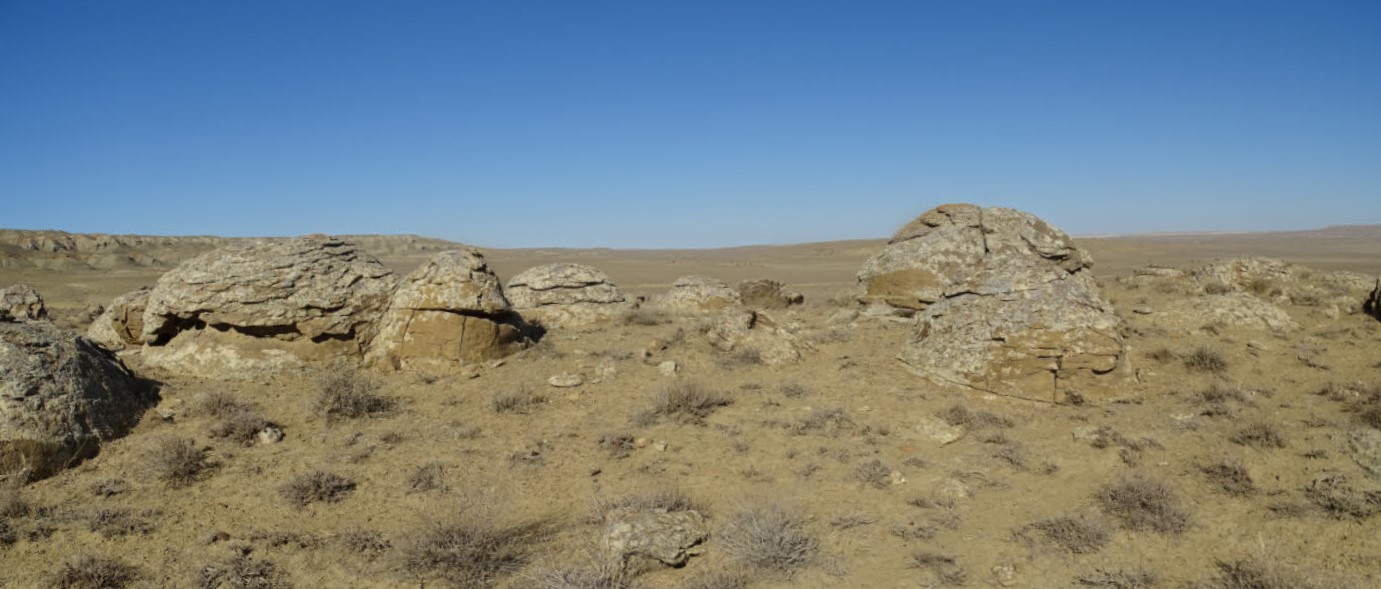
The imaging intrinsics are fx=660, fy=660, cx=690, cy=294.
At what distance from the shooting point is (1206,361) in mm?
9180

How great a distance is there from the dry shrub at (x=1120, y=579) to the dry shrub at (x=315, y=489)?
20.0ft

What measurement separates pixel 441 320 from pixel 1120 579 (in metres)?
8.55

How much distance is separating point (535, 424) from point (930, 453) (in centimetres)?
453

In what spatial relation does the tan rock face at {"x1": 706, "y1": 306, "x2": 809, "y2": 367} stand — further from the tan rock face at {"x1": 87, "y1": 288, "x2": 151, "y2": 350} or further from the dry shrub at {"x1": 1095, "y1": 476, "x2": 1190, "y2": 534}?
the tan rock face at {"x1": 87, "y1": 288, "x2": 151, "y2": 350}

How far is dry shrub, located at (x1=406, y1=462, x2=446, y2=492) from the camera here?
624 cm

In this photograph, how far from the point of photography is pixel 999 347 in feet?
28.9

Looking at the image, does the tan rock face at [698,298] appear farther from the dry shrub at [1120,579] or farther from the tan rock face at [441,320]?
the dry shrub at [1120,579]

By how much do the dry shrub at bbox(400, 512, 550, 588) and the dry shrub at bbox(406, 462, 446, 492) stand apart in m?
1.06

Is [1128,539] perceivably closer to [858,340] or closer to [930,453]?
[930,453]

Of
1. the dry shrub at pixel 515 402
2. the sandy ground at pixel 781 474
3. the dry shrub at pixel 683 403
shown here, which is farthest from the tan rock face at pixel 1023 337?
the dry shrub at pixel 515 402

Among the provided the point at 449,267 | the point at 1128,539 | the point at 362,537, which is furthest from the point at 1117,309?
the point at 362,537

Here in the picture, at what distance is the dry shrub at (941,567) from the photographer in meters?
4.75

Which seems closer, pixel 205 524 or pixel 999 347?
pixel 205 524

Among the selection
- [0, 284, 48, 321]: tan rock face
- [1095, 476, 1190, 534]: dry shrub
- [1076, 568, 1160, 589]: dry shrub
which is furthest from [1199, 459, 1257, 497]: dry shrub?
[0, 284, 48, 321]: tan rock face
